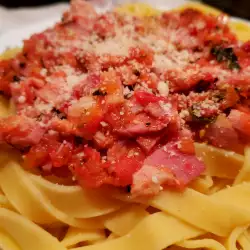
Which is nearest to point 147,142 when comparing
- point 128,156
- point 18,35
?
point 128,156

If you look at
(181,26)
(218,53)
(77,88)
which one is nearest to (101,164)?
(77,88)

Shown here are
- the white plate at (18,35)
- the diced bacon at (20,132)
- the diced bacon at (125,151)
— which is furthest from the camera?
the white plate at (18,35)

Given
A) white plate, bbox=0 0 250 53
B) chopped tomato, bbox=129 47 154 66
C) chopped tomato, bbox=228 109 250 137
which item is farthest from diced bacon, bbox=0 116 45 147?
white plate, bbox=0 0 250 53

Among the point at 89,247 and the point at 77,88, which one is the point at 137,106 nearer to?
the point at 77,88

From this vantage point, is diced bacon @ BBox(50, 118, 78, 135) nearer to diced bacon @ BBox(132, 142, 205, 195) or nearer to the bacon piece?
diced bacon @ BBox(132, 142, 205, 195)

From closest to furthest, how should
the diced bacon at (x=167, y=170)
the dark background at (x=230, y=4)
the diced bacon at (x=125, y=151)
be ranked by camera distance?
the diced bacon at (x=167, y=170) → the diced bacon at (x=125, y=151) → the dark background at (x=230, y=4)

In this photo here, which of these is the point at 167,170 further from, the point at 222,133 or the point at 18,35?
the point at 18,35

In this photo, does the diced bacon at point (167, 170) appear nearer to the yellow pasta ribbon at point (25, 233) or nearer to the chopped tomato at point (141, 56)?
the yellow pasta ribbon at point (25, 233)

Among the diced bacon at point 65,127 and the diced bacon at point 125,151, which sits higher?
the diced bacon at point 65,127

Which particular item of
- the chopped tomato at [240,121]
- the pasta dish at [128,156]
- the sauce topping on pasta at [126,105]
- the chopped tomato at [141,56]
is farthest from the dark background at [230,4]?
the chopped tomato at [240,121]
